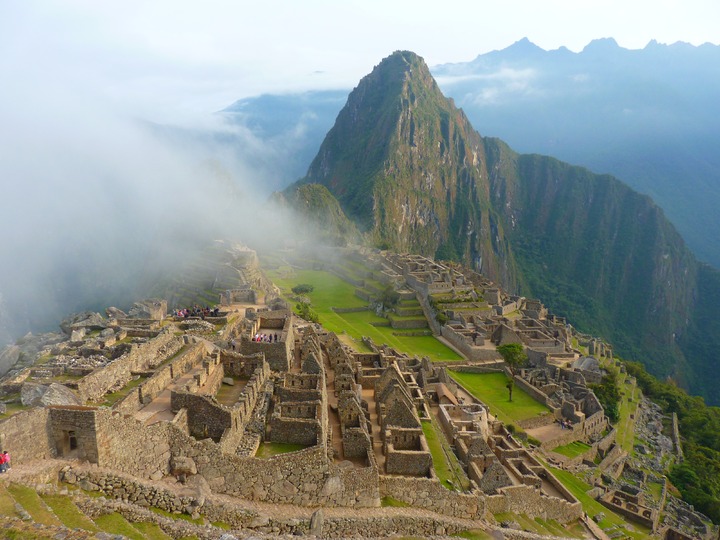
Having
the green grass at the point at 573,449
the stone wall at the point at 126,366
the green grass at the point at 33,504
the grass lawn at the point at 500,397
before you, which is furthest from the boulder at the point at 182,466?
the green grass at the point at 573,449

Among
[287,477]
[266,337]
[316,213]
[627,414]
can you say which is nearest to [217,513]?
[287,477]

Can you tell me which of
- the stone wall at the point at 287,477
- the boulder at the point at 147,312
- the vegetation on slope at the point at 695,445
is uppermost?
the stone wall at the point at 287,477

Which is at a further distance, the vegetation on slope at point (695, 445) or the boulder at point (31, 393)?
the vegetation on slope at point (695, 445)

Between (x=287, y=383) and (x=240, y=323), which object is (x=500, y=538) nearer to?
(x=287, y=383)

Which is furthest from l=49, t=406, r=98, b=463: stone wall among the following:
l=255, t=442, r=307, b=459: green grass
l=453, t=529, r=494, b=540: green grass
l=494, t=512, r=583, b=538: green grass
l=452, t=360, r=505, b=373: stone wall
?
l=452, t=360, r=505, b=373: stone wall

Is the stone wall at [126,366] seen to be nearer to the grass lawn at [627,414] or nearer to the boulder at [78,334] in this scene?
the boulder at [78,334]

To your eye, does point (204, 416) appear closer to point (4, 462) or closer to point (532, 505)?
point (4, 462)
